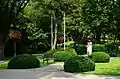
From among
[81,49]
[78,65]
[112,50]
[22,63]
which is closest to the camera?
[78,65]

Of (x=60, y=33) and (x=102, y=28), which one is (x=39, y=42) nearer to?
(x=60, y=33)

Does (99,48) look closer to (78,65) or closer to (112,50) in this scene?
(112,50)

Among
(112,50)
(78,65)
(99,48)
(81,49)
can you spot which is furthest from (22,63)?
(81,49)

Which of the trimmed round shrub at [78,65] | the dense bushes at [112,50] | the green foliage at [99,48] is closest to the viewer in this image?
the trimmed round shrub at [78,65]

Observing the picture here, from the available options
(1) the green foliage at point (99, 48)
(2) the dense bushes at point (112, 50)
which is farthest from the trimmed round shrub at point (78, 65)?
(1) the green foliage at point (99, 48)

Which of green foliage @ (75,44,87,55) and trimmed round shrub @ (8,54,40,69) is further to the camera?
green foliage @ (75,44,87,55)

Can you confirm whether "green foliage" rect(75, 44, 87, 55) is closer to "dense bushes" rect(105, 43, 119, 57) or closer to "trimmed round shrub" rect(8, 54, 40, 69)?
"dense bushes" rect(105, 43, 119, 57)

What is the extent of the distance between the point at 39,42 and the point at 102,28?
39.3ft

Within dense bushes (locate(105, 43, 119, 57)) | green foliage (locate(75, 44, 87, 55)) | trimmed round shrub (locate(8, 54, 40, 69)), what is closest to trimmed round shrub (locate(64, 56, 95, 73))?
trimmed round shrub (locate(8, 54, 40, 69))

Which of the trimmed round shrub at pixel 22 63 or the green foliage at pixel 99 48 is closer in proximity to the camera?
the trimmed round shrub at pixel 22 63

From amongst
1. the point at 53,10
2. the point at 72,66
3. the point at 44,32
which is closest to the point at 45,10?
the point at 53,10

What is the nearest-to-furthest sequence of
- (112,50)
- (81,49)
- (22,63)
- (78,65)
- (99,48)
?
(78,65), (22,63), (112,50), (99,48), (81,49)

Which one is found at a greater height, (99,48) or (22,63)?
(99,48)

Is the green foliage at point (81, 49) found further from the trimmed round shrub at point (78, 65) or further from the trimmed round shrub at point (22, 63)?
the trimmed round shrub at point (78, 65)
